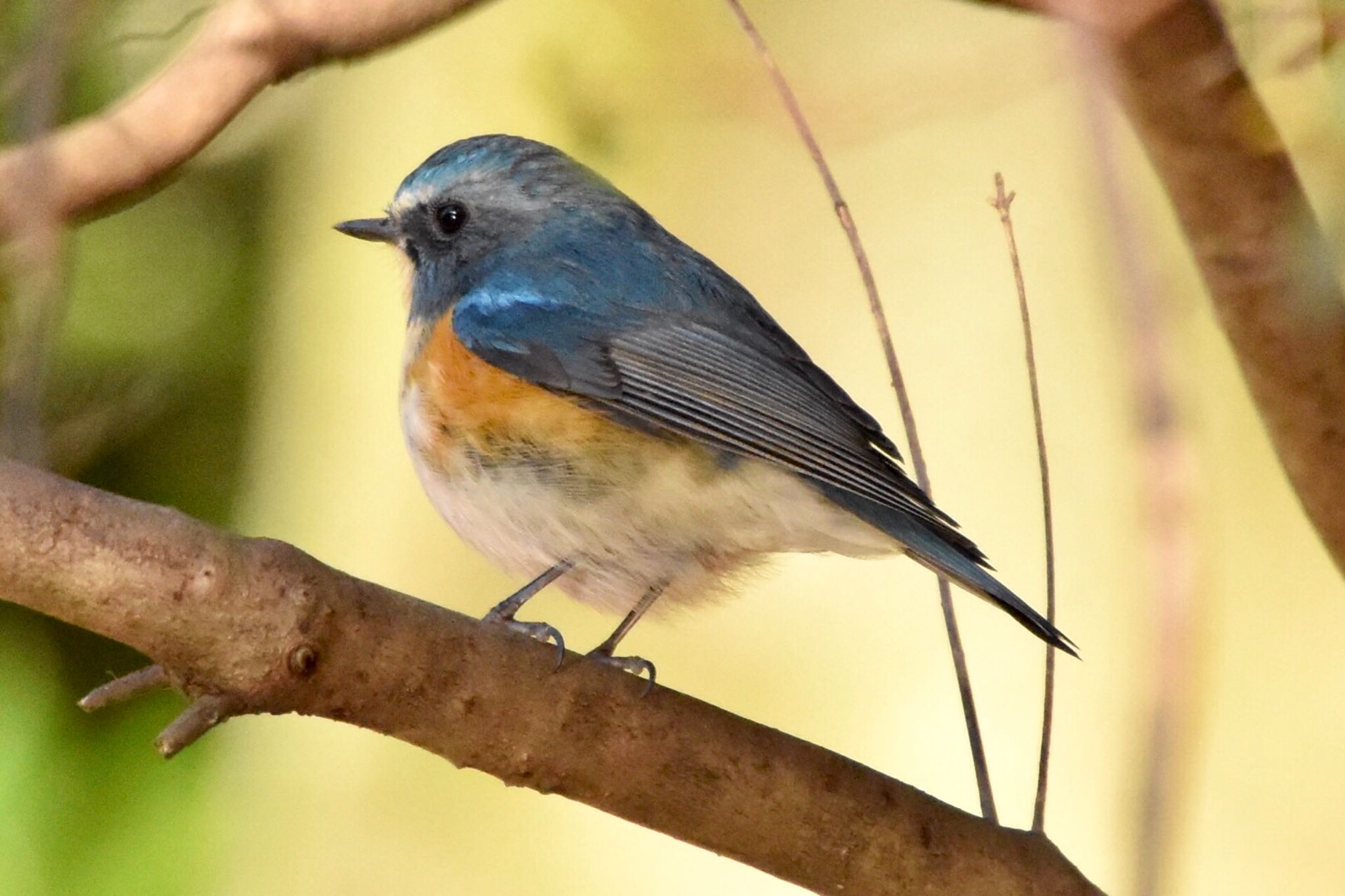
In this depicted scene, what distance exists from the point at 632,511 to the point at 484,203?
75 cm

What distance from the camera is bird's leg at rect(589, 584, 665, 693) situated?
1.79m

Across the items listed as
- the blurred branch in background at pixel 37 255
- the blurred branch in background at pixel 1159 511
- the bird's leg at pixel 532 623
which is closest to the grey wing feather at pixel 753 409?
the bird's leg at pixel 532 623

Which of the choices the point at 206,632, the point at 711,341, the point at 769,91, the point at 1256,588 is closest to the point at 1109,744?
the point at 1256,588

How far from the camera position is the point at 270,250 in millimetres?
3504

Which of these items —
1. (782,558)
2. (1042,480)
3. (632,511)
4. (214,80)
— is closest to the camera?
(1042,480)

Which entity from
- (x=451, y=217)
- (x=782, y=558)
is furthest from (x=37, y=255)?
(x=782, y=558)

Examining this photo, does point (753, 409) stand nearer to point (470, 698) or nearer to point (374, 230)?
point (470, 698)

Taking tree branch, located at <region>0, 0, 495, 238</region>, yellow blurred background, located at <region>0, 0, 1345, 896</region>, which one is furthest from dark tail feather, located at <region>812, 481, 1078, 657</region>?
tree branch, located at <region>0, 0, 495, 238</region>

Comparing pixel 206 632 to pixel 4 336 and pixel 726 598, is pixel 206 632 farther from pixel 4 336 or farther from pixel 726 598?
pixel 4 336

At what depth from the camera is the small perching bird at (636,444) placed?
1.95 m

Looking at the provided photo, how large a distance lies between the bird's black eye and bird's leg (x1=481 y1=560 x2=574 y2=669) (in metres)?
0.70

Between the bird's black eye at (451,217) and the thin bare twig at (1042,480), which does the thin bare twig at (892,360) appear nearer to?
the thin bare twig at (1042,480)

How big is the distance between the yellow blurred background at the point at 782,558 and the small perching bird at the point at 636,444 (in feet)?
1.31

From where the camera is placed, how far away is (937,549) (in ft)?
6.02
